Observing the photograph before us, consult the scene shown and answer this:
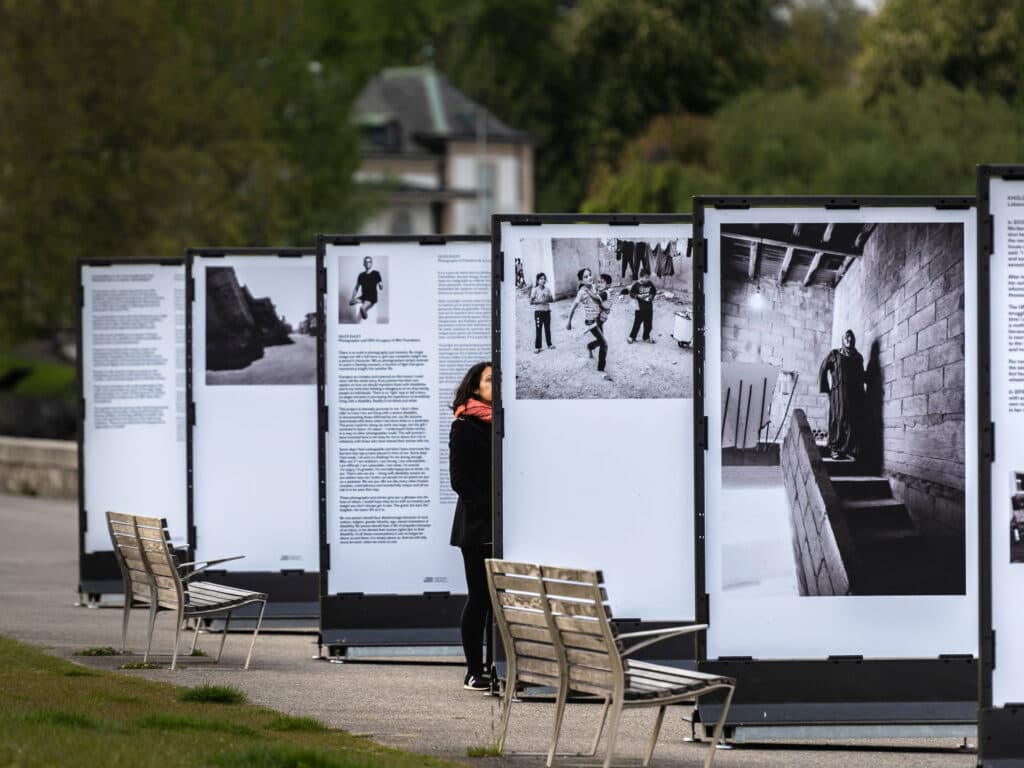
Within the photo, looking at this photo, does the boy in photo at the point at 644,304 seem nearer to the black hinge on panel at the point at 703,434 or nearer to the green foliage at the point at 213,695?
the black hinge on panel at the point at 703,434

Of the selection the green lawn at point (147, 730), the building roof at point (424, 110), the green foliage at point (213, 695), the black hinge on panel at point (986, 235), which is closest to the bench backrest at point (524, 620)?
the green lawn at point (147, 730)

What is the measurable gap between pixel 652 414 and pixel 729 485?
5.86 feet

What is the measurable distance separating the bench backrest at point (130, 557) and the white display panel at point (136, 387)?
3.09 meters

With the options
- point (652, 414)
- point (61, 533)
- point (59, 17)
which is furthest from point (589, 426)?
point (59, 17)

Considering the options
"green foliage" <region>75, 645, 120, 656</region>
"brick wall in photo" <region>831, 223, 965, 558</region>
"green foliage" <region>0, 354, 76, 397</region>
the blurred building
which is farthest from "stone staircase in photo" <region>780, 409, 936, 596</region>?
the blurred building

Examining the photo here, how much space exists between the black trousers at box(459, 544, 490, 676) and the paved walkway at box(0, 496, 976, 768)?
8.7 inches

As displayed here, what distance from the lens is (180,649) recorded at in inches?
562

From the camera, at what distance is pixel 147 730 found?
938cm

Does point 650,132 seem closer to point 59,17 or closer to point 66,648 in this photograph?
point 59,17

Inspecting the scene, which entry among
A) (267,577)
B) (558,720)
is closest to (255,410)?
(267,577)

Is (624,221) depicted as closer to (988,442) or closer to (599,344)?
(599,344)

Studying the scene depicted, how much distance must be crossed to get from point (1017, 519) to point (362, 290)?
5.82m

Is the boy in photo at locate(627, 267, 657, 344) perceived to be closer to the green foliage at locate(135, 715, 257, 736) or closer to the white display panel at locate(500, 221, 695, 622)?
the white display panel at locate(500, 221, 695, 622)

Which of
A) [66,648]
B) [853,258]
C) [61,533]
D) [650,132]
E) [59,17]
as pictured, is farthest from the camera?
[650,132]
